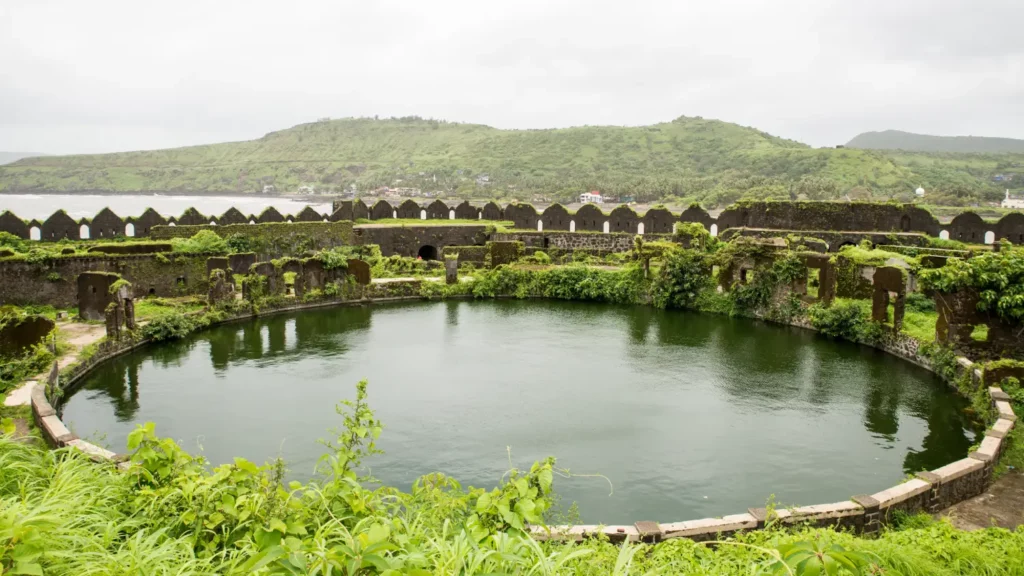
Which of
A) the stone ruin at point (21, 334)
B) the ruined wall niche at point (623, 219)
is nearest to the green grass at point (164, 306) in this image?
the stone ruin at point (21, 334)

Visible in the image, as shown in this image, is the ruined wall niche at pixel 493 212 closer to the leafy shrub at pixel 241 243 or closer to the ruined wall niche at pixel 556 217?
the ruined wall niche at pixel 556 217

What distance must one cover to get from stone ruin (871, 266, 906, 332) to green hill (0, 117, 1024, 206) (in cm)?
3979

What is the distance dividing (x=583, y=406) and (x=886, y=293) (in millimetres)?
10374

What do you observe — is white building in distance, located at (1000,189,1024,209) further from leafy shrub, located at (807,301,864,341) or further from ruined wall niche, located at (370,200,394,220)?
ruined wall niche, located at (370,200,394,220)

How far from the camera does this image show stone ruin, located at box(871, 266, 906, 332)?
17.0 meters

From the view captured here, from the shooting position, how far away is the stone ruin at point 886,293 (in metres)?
17.0

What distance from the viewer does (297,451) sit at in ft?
34.4

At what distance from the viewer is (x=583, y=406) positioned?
41.6 ft

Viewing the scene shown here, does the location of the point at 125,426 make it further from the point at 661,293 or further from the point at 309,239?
the point at 309,239

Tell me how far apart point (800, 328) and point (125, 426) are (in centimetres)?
1810

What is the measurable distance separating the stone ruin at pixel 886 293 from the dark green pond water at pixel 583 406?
40.3 inches

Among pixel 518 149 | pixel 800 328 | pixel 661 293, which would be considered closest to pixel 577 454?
pixel 800 328

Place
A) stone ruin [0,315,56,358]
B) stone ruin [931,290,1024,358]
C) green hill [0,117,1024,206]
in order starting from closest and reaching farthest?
stone ruin [0,315,56,358] → stone ruin [931,290,1024,358] → green hill [0,117,1024,206]

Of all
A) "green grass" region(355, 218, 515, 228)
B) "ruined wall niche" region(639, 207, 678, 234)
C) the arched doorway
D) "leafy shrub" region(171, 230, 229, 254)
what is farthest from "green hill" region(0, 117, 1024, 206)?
"leafy shrub" region(171, 230, 229, 254)
